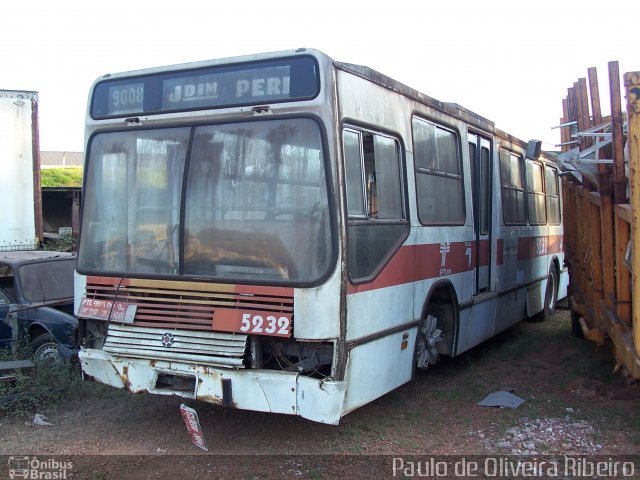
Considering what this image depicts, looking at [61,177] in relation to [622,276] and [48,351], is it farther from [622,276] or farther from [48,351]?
[622,276]

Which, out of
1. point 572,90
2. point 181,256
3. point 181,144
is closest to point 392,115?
point 181,144

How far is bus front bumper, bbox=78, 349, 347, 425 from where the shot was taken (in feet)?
15.3

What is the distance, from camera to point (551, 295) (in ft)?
39.6

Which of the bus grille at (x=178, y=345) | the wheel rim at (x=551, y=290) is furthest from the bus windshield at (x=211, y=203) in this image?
the wheel rim at (x=551, y=290)

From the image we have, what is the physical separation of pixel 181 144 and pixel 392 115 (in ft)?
6.06

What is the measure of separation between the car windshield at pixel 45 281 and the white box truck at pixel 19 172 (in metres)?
A: 3.00

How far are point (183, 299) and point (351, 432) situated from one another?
1.84 meters

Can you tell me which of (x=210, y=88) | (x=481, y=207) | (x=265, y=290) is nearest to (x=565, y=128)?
(x=481, y=207)

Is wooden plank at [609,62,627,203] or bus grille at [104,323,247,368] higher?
wooden plank at [609,62,627,203]

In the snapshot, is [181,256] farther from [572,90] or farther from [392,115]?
[572,90]

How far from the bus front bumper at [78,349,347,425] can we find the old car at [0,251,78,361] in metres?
2.33

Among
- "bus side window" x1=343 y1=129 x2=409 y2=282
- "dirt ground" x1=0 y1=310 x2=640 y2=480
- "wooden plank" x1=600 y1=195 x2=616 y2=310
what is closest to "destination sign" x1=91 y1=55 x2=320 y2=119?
"bus side window" x1=343 y1=129 x2=409 y2=282

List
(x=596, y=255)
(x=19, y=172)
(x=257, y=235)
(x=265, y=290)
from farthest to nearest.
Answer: (x=19, y=172) → (x=596, y=255) → (x=257, y=235) → (x=265, y=290)

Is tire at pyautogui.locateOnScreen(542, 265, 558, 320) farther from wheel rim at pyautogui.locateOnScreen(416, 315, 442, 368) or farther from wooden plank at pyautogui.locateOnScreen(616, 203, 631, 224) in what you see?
wooden plank at pyautogui.locateOnScreen(616, 203, 631, 224)
